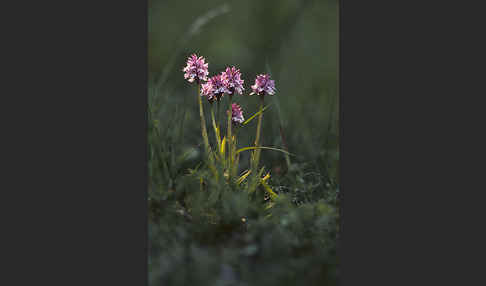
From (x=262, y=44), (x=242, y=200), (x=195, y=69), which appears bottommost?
(x=242, y=200)

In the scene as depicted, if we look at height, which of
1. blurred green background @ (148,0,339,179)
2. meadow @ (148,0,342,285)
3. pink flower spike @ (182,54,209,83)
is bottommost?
meadow @ (148,0,342,285)

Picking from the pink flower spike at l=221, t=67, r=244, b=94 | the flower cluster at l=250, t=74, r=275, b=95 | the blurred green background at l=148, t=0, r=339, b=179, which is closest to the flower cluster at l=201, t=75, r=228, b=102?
the pink flower spike at l=221, t=67, r=244, b=94

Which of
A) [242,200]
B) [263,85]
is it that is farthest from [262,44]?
[242,200]

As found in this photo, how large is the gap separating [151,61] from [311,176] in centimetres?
356

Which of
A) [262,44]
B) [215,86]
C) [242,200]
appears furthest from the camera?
[262,44]

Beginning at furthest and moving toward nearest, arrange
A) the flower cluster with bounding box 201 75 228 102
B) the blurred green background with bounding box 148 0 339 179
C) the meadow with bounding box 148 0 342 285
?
the blurred green background with bounding box 148 0 339 179 → the flower cluster with bounding box 201 75 228 102 → the meadow with bounding box 148 0 342 285

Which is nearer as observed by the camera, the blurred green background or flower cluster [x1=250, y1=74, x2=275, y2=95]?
flower cluster [x1=250, y1=74, x2=275, y2=95]

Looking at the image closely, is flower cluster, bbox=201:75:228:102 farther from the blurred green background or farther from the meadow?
the blurred green background

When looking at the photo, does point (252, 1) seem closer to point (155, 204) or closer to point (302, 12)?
point (302, 12)

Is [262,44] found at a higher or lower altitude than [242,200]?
higher

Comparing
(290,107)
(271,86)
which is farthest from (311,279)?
(290,107)

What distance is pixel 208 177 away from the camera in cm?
282

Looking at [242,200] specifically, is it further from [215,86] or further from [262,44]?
[262,44]

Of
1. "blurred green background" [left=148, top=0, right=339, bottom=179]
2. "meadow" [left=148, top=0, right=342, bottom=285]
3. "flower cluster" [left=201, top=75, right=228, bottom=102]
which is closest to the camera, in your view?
"meadow" [left=148, top=0, right=342, bottom=285]
